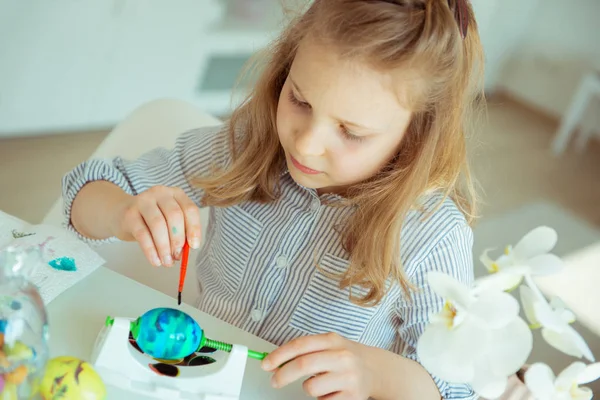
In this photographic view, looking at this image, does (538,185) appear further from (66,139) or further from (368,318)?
(368,318)

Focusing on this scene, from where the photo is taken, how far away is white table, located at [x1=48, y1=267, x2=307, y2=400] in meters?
0.67

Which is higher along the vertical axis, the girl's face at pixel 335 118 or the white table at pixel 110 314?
the girl's face at pixel 335 118

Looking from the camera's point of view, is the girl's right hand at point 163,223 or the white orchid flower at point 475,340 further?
the girl's right hand at point 163,223

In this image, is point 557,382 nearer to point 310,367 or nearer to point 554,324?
point 554,324

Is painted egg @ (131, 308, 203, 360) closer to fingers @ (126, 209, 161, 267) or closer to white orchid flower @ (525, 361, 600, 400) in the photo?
fingers @ (126, 209, 161, 267)

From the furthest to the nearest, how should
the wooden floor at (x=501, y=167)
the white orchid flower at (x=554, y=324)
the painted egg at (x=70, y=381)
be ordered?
the wooden floor at (x=501, y=167) < the painted egg at (x=70, y=381) < the white orchid flower at (x=554, y=324)

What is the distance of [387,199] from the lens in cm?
80

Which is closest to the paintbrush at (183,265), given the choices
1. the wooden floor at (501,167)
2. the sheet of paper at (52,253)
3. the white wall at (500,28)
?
the sheet of paper at (52,253)

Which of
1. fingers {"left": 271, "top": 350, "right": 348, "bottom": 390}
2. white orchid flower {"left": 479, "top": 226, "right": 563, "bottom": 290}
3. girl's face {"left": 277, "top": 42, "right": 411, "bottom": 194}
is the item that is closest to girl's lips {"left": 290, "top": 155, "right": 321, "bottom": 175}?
girl's face {"left": 277, "top": 42, "right": 411, "bottom": 194}

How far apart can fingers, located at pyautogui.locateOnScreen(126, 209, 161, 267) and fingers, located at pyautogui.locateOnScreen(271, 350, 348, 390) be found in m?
0.20

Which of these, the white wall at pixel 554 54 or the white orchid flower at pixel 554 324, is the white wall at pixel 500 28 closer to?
the white wall at pixel 554 54

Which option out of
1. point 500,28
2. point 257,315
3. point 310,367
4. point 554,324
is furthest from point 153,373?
point 500,28

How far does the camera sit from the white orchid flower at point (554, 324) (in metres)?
0.46

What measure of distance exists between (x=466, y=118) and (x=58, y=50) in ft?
5.10
